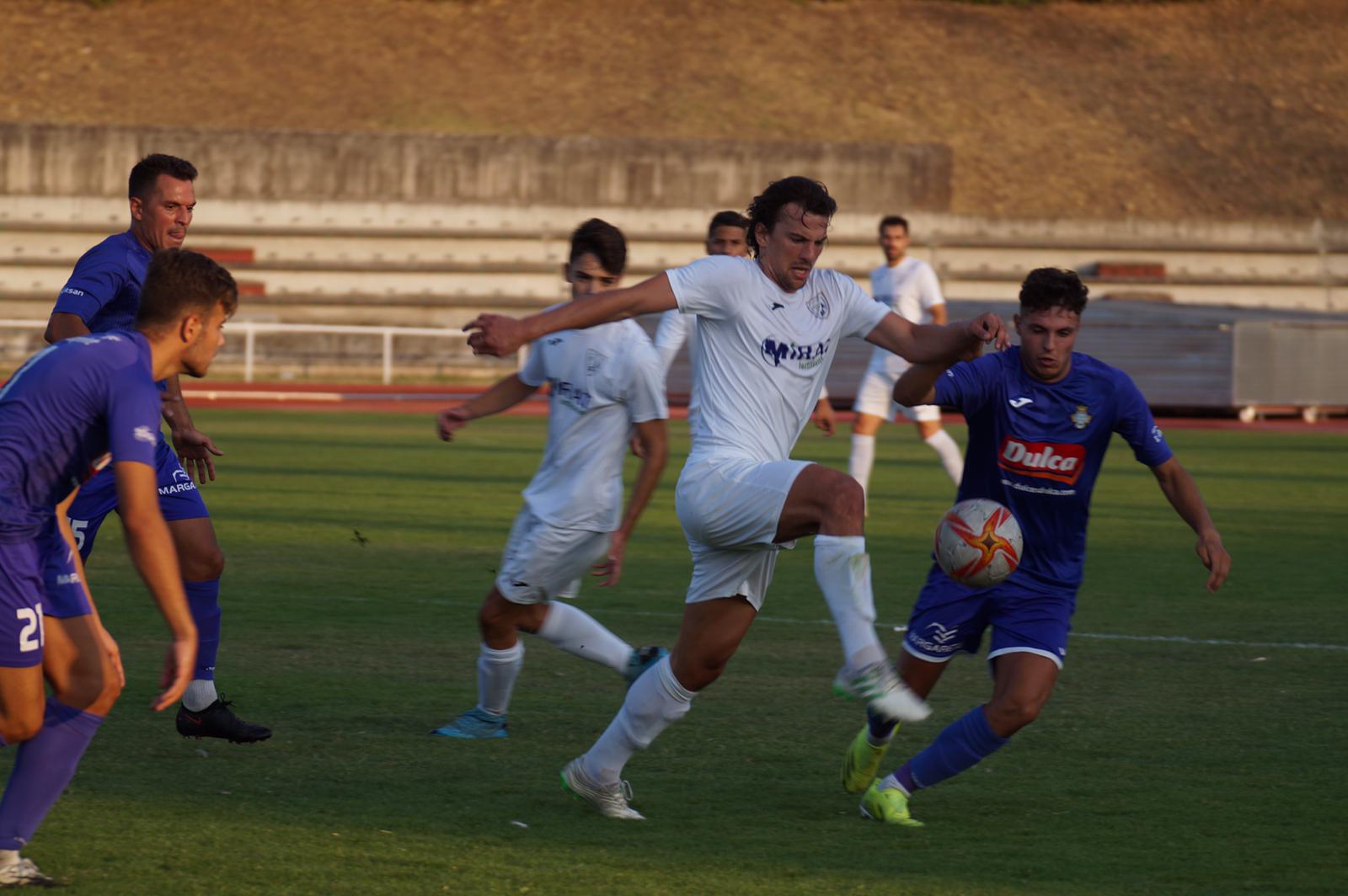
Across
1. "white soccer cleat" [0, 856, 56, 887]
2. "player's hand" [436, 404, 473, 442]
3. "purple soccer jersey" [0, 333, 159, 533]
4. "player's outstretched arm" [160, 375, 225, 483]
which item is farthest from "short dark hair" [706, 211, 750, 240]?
"white soccer cleat" [0, 856, 56, 887]

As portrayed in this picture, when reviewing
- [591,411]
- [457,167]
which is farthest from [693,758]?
[457,167]

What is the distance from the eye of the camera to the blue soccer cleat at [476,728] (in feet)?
20.2

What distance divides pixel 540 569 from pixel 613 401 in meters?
0.67

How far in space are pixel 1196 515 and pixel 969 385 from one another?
2.66 ft

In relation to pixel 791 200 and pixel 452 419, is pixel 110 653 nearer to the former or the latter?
pixel 452 419

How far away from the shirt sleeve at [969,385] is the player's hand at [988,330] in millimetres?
175

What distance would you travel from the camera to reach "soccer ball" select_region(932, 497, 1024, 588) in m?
5.18

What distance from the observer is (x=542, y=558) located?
625cm

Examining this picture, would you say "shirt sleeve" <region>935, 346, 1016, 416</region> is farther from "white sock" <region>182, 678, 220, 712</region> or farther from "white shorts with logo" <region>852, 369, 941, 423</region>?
"white shorts with logo" <region>852, 369, 941, 423</region>

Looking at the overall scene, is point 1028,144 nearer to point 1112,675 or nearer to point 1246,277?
point 1246,277

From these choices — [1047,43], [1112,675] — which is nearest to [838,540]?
[1112,675]

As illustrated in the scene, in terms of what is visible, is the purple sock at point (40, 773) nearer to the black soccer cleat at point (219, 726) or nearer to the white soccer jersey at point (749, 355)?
the black soccer cleat at point (219, 726)

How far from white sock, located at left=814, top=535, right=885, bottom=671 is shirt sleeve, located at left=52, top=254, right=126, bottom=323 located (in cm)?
269

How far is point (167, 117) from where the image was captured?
45.9 meters
